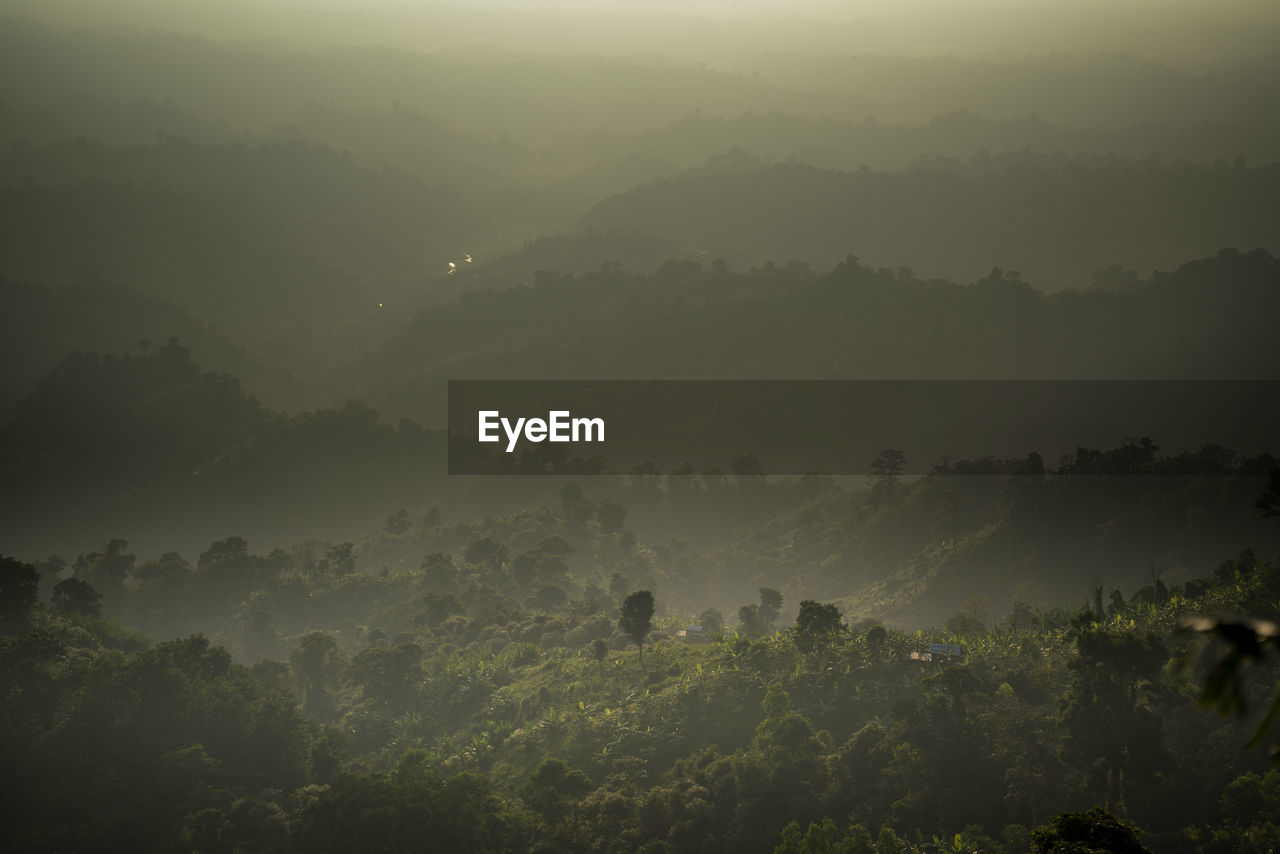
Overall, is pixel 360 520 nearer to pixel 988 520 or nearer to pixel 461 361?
pixel 461 361

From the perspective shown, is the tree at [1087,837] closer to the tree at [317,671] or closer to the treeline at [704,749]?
the treeline at [704,749]

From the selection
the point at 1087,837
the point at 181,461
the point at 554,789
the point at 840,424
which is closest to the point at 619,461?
the point at 840,424

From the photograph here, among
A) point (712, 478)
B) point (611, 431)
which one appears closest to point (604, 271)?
point (611, 431)

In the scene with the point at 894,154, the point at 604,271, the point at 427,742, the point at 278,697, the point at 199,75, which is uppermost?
the point at 199,75

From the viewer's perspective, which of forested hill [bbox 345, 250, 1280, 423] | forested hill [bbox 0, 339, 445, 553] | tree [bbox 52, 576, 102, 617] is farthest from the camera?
forested hill [bbox 345, 250, 1280, 423]

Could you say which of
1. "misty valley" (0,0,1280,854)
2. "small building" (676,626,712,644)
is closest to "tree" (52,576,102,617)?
"misty valley" (0,0,1280,854)


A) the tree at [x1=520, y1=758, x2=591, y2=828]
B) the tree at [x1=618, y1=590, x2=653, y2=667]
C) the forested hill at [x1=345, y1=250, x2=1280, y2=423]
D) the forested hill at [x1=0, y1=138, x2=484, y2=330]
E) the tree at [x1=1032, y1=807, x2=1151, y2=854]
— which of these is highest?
the forested hill at [x1=0, y1=138, x2=484, y2=330]

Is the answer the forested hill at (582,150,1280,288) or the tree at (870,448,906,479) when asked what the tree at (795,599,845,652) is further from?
the forested hill at (582,150,1280,288)
